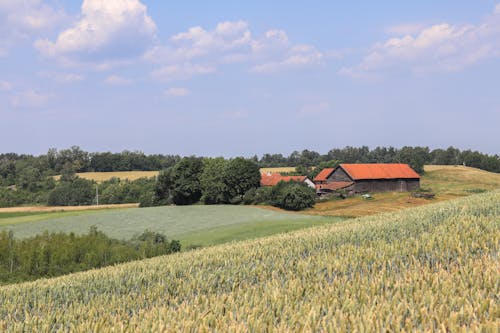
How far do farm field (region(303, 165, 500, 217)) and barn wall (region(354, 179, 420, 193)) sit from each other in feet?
12.0

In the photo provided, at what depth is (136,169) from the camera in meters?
177

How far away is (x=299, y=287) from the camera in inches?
340

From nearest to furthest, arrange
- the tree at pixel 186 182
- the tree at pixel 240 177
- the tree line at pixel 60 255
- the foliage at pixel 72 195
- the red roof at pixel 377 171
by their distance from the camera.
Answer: the tree line at pixel 60 255 < the tree at pixel 240 177 < the red roof at pixel 377 171 < the tree at pixel 186 182 < the foliage at pixel 72 195

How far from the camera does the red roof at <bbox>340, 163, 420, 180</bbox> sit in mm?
90275

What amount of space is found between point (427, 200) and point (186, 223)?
38.6 metres

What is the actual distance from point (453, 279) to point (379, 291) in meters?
1.46

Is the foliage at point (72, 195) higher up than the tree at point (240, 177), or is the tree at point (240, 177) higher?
the tree at point (240, 177)

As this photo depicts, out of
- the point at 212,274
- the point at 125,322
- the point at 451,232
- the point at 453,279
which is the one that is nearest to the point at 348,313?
the point at 453,279


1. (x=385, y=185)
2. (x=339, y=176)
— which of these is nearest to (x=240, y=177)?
(x=339, y=176)

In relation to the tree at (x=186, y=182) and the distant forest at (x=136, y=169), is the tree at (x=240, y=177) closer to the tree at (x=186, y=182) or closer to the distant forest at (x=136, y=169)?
the distant forest at (x=136, y=169)

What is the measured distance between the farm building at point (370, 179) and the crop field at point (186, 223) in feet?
98.2

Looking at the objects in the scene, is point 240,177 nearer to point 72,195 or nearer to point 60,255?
point 72,195

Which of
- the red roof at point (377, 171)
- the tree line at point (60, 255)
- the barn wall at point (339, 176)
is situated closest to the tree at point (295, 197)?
the barn wall at point (339, 176)

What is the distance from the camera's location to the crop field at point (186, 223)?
4612 cm
